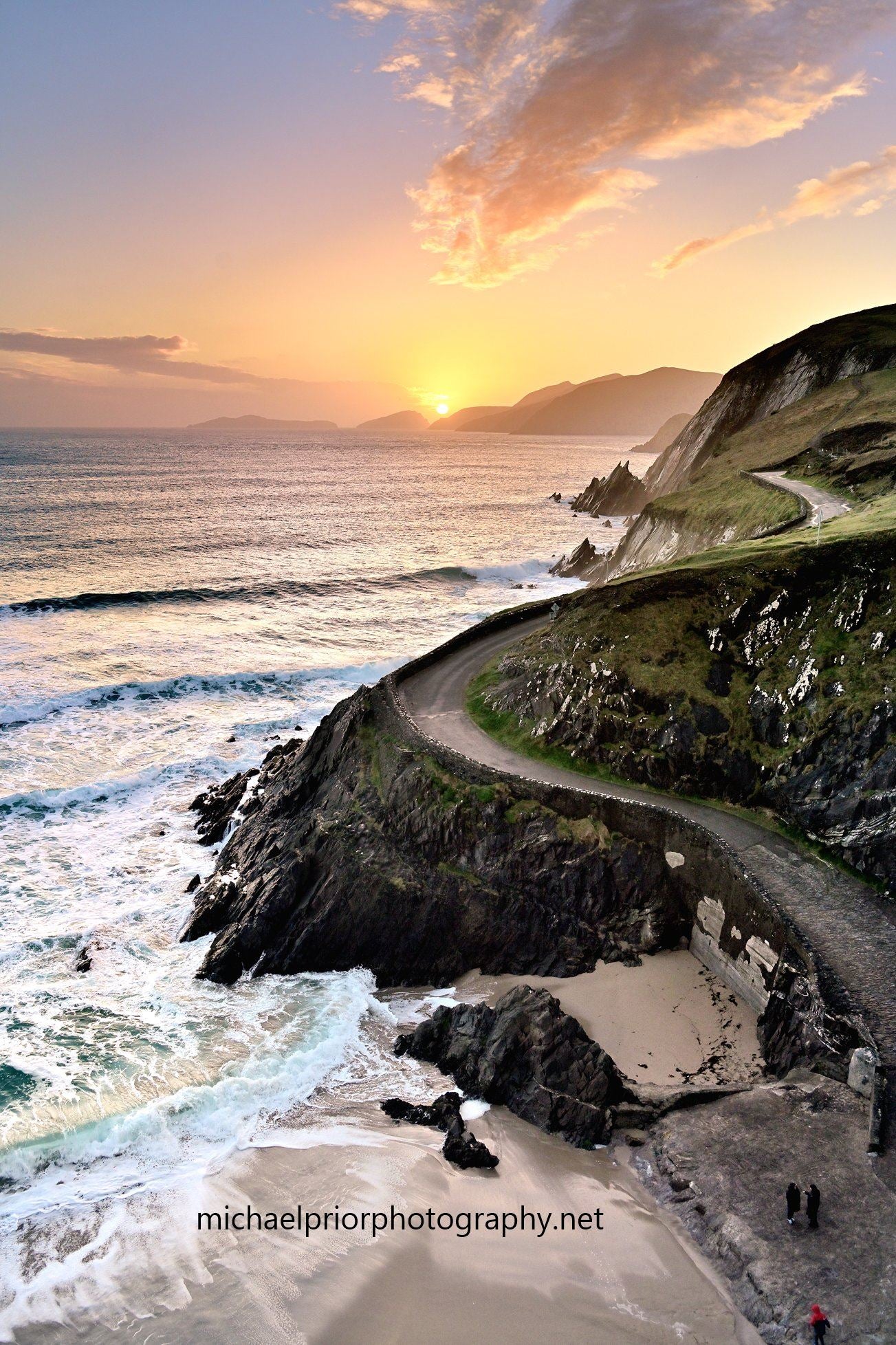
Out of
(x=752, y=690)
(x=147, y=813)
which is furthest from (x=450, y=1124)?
(x=147, y=813)

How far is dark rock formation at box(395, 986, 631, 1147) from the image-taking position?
60.7 ft

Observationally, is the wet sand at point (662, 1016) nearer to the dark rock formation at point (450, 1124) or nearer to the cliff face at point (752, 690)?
the dark rock formation at point (450, 1124)

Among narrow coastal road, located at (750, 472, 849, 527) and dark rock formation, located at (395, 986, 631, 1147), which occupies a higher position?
narrow coastal road, located at (750, 472, 849, 527)

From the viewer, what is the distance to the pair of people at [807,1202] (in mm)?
14258

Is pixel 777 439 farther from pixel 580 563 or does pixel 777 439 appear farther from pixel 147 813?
pixel 147 813

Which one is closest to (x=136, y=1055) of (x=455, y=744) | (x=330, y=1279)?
(x=330, y=1279)

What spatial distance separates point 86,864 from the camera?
32.8m

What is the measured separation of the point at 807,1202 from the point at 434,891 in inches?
547

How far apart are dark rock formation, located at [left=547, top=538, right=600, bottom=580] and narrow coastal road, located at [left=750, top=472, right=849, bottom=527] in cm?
3083

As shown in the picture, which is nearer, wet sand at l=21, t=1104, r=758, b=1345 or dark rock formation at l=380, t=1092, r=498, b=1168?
wet sand at l=21, t=1104, r=758, b=1345

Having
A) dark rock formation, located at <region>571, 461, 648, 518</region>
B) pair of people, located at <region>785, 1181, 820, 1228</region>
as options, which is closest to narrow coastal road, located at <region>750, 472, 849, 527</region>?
pair of people, located at <region>785, 1181, 820, 1228</region>

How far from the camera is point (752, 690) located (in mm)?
27875

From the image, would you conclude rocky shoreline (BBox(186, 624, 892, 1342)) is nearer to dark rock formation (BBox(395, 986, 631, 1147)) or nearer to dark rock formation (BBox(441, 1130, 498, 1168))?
dark rock formation (BBox(395, 986, 631, 1147))

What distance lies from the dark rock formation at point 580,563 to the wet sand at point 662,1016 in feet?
197
